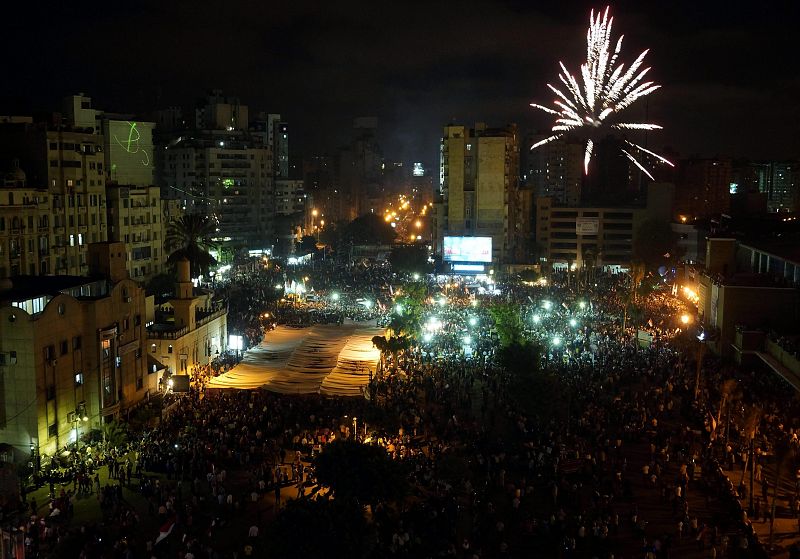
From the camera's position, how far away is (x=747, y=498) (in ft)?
84.2

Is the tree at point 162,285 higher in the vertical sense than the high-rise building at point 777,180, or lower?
lower

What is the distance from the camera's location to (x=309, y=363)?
38.7 m

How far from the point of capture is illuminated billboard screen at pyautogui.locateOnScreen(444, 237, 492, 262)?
83.5 m

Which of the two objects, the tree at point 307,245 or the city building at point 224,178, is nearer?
the city building at point 224,178

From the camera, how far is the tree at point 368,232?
114938 mm

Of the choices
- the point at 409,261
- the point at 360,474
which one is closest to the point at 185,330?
the point at 360,474

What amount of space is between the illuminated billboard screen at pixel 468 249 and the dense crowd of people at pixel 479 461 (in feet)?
131

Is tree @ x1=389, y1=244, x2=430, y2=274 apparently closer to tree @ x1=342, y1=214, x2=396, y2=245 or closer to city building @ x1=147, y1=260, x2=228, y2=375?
tree @ x1=342, y1=214, x2=396, y2=245

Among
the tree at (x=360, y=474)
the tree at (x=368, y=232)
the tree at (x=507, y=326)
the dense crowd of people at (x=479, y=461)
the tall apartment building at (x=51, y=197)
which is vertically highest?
the tall apartment building at (x=51, y=197)

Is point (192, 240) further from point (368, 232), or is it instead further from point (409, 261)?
point (368, 232)

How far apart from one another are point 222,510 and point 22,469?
8.33 meters

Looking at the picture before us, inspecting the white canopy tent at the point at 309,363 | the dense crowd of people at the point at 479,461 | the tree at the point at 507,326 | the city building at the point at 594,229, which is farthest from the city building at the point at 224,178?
the dense crowd of people at the point at 479,461

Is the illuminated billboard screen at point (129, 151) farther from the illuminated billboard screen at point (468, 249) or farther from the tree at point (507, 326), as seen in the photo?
the tree at point (507, 326)

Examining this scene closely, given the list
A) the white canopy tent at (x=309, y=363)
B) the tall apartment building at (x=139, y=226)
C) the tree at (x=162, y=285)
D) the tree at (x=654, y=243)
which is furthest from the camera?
the tree at (x=654, y=243)
